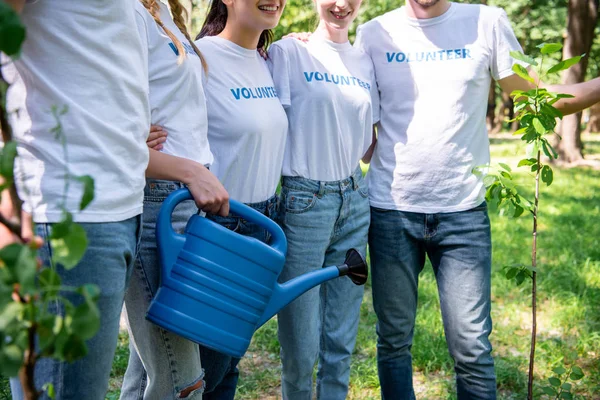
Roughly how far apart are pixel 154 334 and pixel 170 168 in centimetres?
40

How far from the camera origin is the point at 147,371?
5.62ft

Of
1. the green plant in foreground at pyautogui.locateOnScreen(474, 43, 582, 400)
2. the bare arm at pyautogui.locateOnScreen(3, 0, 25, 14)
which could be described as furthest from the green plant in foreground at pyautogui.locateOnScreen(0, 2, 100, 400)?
the green plant in foreground at pyautogui.locateOnScreen(474, 43, 582, 400)

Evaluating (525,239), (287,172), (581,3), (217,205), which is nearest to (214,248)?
(217,205)

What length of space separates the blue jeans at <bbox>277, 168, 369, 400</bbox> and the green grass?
0.55m

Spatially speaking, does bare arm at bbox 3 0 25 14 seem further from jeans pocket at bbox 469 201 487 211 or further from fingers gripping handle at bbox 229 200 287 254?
jeans pocket at bbox 469 201 487 211

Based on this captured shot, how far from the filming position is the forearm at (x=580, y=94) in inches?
87.9

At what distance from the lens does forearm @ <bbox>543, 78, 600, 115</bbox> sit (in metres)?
2.23

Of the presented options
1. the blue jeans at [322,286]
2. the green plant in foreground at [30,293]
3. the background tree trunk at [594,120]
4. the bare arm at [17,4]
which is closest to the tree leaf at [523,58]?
the blue jeans at [322,286]

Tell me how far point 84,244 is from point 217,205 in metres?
Result: 0.91

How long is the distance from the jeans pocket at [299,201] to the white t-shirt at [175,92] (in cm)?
43

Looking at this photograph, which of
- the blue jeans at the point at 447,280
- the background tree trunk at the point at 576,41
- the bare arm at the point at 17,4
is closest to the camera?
the bare arm at the point at 17,4

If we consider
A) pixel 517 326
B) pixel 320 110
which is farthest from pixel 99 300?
pixel 517 326

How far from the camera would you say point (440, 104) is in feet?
7.48

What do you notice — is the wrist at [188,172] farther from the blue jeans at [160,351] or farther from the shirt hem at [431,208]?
the shirt hem at [431,208]
